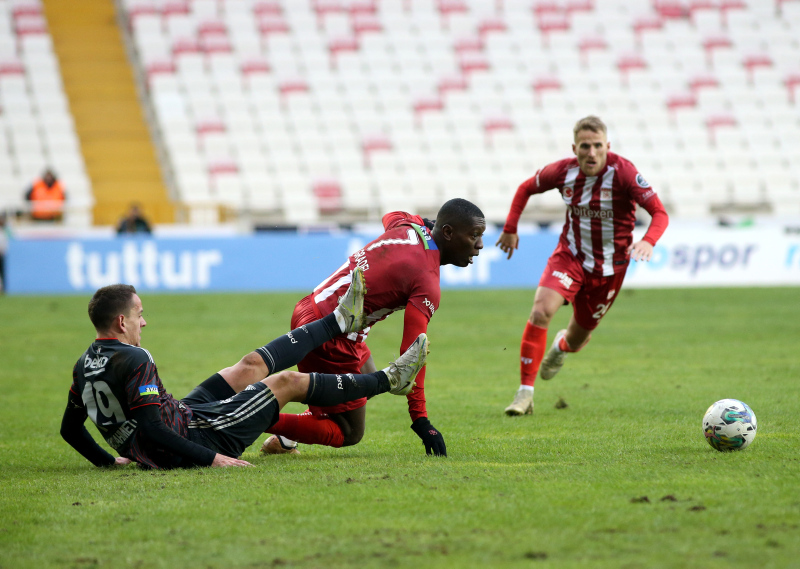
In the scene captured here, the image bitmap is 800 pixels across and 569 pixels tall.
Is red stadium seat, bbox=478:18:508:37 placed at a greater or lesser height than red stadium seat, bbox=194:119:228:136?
greater

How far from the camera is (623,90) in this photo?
28656 mm

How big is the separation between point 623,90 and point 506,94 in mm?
3607

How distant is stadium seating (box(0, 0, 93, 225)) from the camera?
77.8 ft

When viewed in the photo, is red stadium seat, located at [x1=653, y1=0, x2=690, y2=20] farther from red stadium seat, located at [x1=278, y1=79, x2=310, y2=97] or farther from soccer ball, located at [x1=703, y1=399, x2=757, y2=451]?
soccer ball, located at [x1=703, y1=399, x2=757, y2=451]

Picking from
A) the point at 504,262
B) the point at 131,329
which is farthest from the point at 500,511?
the point at 504,262

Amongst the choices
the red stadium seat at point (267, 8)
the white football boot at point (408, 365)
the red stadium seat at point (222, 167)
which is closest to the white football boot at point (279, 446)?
the white football boot at point (408, 365)

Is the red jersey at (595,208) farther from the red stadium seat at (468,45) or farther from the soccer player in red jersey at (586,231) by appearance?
the red stadium seat at (468,45)

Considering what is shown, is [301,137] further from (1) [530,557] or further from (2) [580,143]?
(1) [530,557]

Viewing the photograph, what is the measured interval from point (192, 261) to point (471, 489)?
49.8ft

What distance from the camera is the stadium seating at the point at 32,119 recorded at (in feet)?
77.8

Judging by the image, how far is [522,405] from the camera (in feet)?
22.4

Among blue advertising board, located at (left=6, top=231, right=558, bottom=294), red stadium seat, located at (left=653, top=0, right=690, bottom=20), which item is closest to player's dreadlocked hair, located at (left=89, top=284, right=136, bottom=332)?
blue advertising board, located at (left=6, top=231, right=558, bottom=294)

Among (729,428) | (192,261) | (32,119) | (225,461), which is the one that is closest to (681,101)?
(192,261)

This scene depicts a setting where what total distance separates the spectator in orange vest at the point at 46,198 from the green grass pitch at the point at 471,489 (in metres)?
12.5
